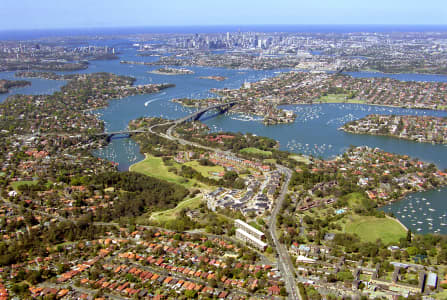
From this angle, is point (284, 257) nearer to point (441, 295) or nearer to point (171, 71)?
point (441, 295)

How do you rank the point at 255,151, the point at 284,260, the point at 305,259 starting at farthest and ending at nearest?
the point at 255,151
the point at 284,260
the point at 305,259

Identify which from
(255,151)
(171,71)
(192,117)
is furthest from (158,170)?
(171,71)

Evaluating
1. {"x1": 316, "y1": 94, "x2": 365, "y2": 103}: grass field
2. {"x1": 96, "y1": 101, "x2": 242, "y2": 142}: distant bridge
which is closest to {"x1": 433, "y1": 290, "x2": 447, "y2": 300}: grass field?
{"x1": 96, "y1": 101, "x2": 242, "y2": 142}: distant bridge

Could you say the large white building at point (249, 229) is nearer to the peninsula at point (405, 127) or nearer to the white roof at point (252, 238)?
the white roof at point (252, 238)

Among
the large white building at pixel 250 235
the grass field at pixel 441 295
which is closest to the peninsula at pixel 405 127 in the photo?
the large white building at pixel 250 235

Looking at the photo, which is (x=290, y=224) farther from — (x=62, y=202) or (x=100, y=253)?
(x=62, y=202)

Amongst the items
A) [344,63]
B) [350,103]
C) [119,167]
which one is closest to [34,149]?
[119,167]

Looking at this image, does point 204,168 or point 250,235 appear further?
point 204,168

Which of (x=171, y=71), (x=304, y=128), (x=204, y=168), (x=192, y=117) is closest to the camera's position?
(x=204, y=168)
